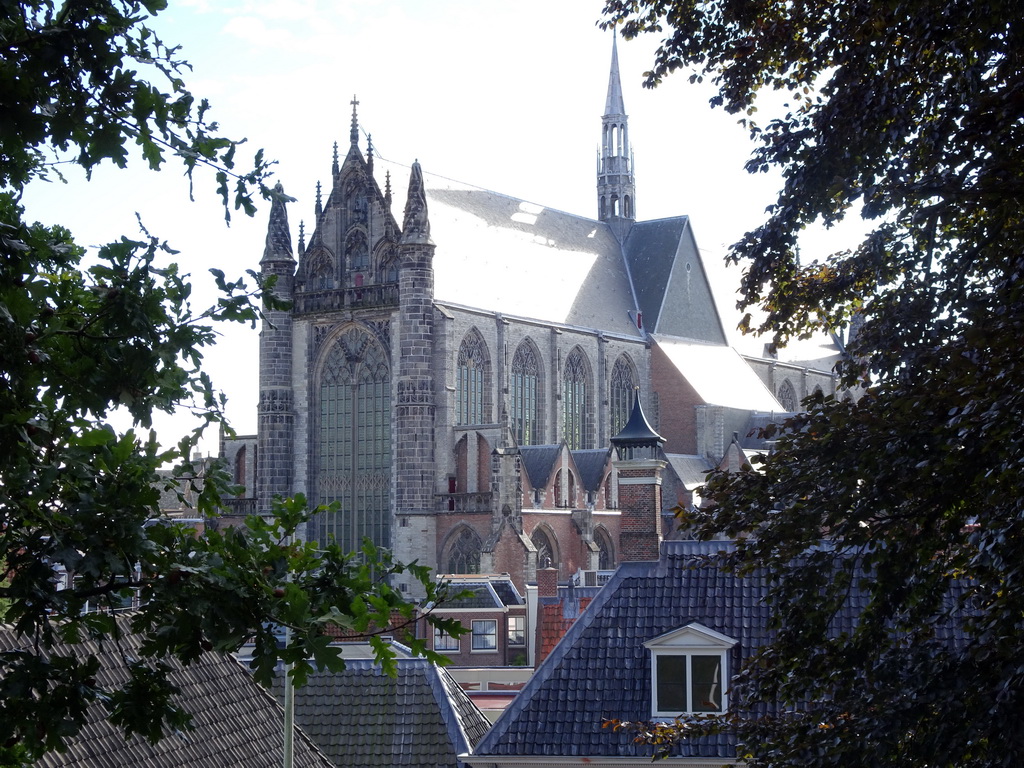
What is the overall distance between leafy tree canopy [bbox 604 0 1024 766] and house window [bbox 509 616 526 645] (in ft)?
84.0

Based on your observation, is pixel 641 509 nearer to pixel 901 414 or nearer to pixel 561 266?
pixel 901 414

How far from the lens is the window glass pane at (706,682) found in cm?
1481

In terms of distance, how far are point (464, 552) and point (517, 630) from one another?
1152 cm

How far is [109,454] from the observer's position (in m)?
5.37

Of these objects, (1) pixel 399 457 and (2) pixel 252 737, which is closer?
(2) pixel 252 737

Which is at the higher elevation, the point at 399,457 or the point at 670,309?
the point at 670,309

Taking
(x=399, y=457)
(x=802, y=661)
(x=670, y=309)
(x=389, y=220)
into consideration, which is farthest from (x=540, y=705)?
(x=670, y=309)

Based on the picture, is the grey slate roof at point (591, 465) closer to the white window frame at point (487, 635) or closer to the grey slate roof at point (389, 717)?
the white window frame at point (487, 635)

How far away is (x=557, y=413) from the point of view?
51938 millimetres

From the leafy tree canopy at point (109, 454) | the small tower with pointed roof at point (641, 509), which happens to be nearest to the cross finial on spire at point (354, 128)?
the small tower with pointed roof at point (641, 509)

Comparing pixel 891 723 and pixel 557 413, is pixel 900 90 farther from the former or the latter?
pixel 557 413

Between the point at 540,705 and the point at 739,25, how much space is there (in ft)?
25.5

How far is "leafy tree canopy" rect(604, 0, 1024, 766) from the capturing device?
650 cm

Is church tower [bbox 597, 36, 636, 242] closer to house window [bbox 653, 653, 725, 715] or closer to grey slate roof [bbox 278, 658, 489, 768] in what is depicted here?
grey slate roof [bbox 278, 658, 489, 768]
